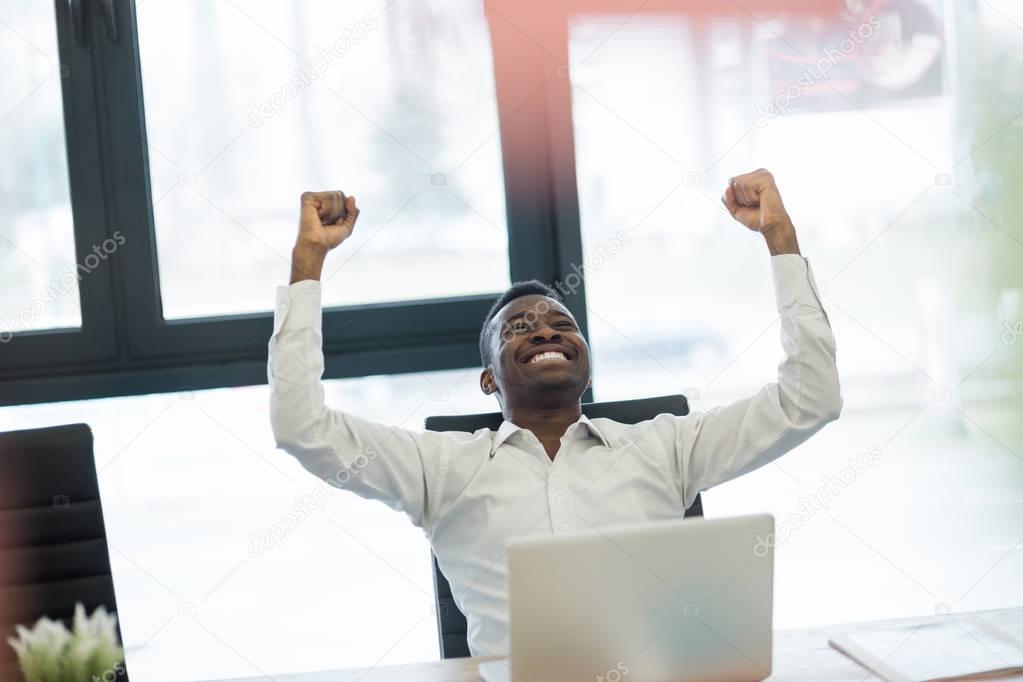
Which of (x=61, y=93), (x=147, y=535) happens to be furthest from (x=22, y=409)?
(x=61, y=93)

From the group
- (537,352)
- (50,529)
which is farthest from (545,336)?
(50,529)

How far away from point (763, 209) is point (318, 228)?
87cm

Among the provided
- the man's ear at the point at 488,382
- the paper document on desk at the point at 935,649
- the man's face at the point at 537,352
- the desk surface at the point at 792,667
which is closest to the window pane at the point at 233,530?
the man's ear at the point at 488,382

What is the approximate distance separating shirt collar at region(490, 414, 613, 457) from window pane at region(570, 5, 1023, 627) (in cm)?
67

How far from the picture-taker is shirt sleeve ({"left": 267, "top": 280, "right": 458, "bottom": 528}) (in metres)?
1.96

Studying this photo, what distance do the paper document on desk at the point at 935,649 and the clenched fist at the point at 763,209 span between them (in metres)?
0.78

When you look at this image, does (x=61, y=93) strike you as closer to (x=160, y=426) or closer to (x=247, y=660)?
(x=160, y=426)

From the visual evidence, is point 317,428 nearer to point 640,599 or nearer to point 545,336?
point 545,336

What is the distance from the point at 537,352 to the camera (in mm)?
2283

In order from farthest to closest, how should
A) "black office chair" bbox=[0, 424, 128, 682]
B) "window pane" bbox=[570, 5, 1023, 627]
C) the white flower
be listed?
"window pane" bbox=[570, 5, 1023, 627] → "black office chair" bbox=[0, 424, 128, 682] → the white flower

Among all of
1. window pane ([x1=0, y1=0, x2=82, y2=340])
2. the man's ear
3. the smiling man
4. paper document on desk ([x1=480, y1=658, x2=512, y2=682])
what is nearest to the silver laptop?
paper document on desk ([x1=480, y1=658, x2=512, y2=682])

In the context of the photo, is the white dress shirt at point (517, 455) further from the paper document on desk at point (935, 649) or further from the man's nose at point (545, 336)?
the paper document on desk at point (935, 649)

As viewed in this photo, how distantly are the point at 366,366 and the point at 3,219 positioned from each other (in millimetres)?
995

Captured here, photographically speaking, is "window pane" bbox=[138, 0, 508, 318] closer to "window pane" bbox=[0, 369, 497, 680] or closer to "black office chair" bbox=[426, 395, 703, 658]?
"window pane" bbox=[0, 369, 497, 680]
